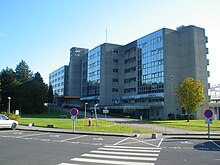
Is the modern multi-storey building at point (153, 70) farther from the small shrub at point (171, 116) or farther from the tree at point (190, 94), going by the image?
the tree at point (190, 94)

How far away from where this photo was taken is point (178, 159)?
1038 cm

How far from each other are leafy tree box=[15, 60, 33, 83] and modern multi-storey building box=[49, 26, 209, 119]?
24858 millimetres

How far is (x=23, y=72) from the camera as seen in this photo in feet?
283

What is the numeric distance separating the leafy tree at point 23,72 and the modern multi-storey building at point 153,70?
24.9 meters

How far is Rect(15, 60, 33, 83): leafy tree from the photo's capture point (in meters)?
84.5

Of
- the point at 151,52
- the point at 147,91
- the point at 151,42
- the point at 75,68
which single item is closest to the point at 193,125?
the point at 147,91

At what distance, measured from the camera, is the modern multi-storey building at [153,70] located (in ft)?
209

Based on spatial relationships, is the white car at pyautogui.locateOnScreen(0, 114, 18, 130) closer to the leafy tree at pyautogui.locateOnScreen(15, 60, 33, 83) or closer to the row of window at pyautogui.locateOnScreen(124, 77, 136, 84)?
the row of window at pyautogui.locateOnScreen(124, 77, 136, 84)

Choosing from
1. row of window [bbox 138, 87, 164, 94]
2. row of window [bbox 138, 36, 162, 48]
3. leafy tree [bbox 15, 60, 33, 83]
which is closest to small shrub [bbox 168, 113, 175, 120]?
row of window [bbox 138, 87, 164, 94]

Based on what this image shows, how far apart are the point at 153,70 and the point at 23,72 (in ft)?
146

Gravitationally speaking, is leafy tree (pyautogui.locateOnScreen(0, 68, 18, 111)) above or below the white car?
above

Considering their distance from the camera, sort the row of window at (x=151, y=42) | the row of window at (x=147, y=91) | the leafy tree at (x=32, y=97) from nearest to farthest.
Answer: the row of window at (x=147, y=91) < the row of window at (x=151, y=42) < the leafy tree at (x=32, y=97)

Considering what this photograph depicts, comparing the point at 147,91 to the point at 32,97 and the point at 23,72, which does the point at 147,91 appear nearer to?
the point at 32,97

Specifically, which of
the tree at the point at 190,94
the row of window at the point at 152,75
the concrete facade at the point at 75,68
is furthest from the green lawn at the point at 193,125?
the concrete facade at the point at 75,68
